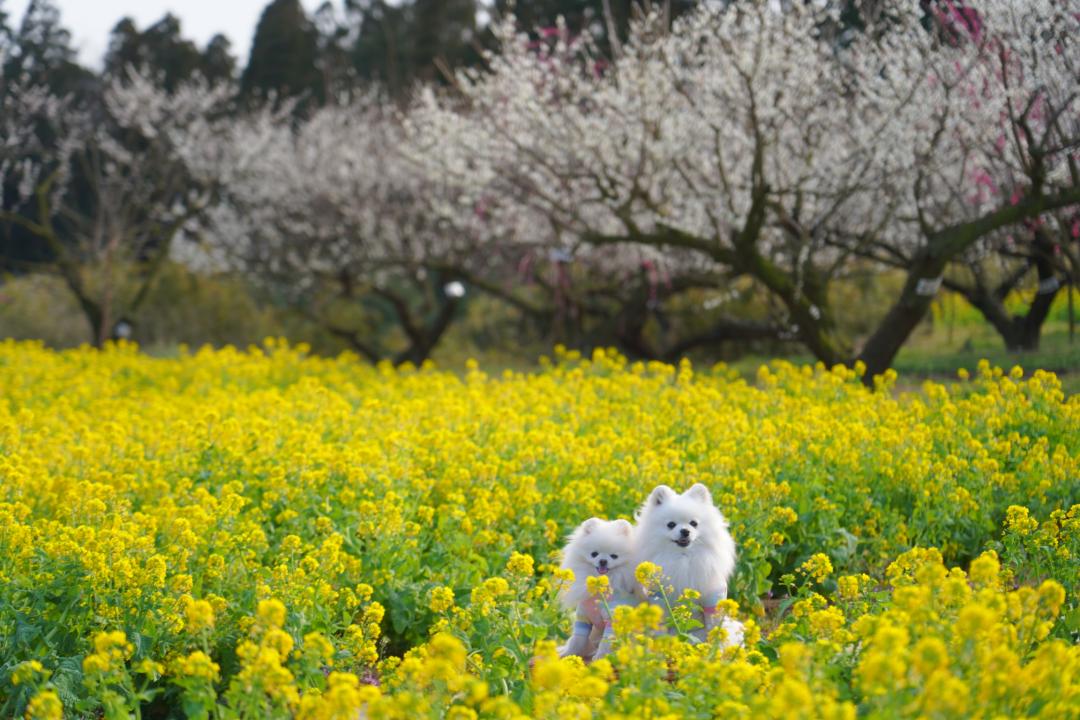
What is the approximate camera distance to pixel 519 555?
463 centimetres

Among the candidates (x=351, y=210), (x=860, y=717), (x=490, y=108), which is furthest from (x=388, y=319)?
(x=860, y=717)

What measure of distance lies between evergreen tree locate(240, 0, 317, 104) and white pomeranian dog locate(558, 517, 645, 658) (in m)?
30.7

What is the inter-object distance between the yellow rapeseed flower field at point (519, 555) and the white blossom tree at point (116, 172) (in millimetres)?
12790

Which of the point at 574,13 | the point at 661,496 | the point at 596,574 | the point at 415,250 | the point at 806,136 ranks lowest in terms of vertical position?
the point at 596,574

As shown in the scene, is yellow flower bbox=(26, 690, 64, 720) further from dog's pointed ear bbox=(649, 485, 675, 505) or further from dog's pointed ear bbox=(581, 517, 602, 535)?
dog's pointed ear bbox=(649, 485, 675, 505)

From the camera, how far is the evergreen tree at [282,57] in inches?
1337

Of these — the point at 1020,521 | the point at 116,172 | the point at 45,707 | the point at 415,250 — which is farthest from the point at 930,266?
the point at 116,172

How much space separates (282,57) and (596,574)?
3244 centimetres

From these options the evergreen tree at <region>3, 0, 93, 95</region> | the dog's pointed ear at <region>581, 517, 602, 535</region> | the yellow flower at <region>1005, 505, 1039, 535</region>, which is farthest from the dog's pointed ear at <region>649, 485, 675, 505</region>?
the evergreen tree at <region>3, 0, 93, 95</region>

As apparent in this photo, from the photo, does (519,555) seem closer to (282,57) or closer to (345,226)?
(345,226)

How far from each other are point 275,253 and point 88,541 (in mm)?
19419

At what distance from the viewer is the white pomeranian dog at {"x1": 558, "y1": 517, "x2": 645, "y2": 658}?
4.78 metres

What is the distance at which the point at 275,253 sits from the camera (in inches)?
936

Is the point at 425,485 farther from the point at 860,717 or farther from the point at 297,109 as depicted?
the point at 297,109
